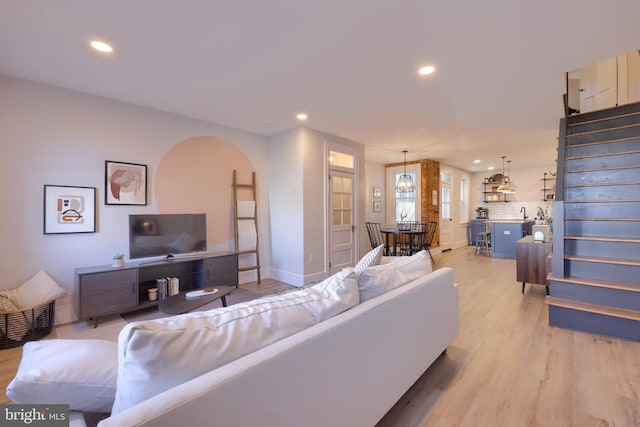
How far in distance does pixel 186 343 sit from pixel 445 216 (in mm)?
8437

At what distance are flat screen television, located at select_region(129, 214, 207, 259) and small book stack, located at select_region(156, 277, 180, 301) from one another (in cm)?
36

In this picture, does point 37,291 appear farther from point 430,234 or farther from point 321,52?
point 430,234

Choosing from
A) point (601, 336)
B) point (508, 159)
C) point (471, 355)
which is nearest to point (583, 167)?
point (601, 336)

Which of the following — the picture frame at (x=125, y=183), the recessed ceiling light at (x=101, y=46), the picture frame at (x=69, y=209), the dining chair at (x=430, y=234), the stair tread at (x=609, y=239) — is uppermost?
the recessed ceiling light at (x=101, y=46)

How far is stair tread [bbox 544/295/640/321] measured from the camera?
2.54 meters

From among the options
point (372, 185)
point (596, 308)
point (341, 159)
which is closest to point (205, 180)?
point (341, 159)

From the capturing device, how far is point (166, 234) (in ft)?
11.9

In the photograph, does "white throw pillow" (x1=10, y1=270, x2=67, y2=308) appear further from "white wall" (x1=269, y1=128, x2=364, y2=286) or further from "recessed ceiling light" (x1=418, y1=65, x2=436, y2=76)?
"recessed ceiling light" (x1=418, y1=65, x2=436, y2=76)

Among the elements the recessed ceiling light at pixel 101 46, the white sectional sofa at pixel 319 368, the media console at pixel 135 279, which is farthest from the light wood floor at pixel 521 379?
the recessed ceiling light at pixel 101 46

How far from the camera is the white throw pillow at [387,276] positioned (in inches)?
61.6

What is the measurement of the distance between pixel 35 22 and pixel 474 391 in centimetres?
400

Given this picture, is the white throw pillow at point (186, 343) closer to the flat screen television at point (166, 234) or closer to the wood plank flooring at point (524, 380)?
the wood plank flooring at point (524, 380)

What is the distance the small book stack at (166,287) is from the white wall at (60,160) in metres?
0.64

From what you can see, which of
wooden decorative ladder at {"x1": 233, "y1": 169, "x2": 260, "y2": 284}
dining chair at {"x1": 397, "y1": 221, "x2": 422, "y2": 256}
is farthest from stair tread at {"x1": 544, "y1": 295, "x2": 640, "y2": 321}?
wooden decorative ladder at {"x1": 233, "y1": 169, "x2": 260, "y2": 284}
